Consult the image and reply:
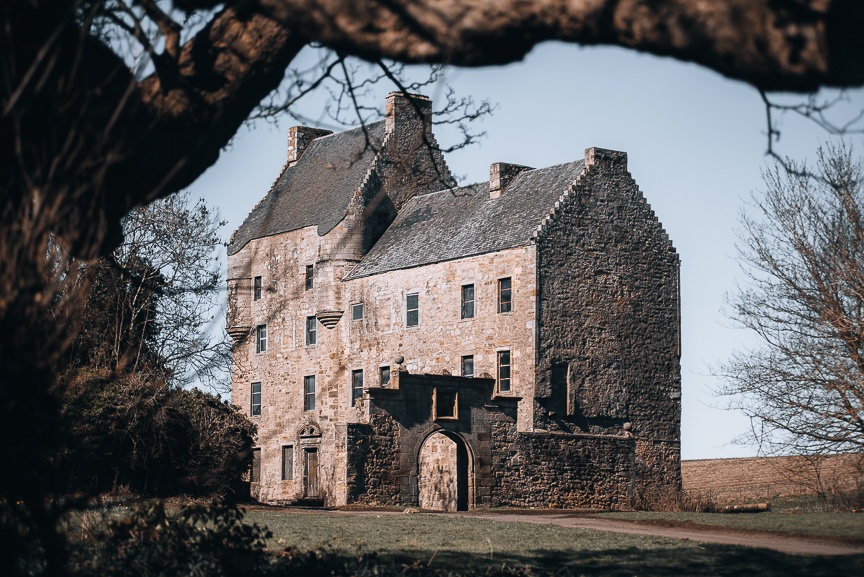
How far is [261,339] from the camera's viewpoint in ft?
165

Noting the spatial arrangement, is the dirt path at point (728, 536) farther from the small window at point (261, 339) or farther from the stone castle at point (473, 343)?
the small window at point (261, 339)

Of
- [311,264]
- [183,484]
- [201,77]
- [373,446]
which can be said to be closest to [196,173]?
[201,77]

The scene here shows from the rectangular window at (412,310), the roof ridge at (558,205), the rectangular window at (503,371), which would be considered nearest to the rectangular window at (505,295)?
the rectangular window at (503,371)

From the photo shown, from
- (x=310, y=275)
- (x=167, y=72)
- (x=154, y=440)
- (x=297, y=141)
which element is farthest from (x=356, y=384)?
(x=167, y=72)

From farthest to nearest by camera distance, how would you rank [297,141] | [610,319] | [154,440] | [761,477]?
[297,141] → [761,477] → [610,319] → [154,440]

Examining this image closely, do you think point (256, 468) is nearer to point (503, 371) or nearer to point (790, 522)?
point (503, 371)

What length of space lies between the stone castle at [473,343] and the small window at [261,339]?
0.86m

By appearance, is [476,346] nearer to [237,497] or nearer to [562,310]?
[562,310]

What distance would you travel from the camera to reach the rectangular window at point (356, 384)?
4450cm

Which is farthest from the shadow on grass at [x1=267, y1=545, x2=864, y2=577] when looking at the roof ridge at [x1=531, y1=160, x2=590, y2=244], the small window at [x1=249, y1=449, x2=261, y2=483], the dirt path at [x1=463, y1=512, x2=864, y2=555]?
the small window at [x1=249, y1=449, x2=261, y2=483]

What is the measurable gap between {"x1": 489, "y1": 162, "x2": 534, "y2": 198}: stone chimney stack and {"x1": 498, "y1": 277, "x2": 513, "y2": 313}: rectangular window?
4581 mm

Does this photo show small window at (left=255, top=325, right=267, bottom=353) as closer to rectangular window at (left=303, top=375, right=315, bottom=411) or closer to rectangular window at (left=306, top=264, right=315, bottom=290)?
rectangular window at (left=303, top=375, right=315, bottom=411)

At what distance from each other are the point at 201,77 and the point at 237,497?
2420 cm

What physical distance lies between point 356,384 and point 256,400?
7090mm
